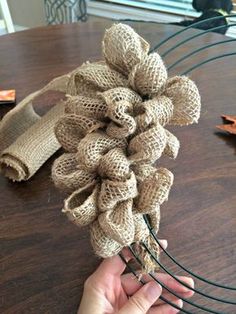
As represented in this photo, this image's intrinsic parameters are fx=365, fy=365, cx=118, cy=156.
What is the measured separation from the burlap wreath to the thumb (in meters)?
0.10

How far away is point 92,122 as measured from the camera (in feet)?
1.23

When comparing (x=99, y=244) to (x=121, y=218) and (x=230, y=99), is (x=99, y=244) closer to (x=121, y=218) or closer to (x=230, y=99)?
(x=121, y=218)

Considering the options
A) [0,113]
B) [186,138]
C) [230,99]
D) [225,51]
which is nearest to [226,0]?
[225,51]

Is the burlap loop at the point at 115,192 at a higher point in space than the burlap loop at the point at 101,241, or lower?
higher

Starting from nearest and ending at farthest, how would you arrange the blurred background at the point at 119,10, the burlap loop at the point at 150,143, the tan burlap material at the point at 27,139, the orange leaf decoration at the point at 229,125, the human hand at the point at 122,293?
the burlap loop at the point at 150,143, the human hand at the point at 122,293, the tan burlap material at the point at 27,139, the orange leaf decoration at the point at 229,125, the blurred background at the point at 119,10

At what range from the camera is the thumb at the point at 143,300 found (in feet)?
1.48

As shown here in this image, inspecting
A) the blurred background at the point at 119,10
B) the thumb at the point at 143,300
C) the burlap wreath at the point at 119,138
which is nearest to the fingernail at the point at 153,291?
the thumb at the point at 143,300

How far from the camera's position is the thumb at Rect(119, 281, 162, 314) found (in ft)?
1.48

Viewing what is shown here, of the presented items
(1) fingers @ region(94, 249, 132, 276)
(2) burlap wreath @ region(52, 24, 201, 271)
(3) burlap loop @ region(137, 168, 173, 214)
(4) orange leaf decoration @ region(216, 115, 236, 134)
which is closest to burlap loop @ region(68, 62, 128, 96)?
(2) burlap wreath @ region(52, 24, 201, 271)

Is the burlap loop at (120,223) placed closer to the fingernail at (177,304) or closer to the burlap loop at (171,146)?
the burlap loop at (171,146)

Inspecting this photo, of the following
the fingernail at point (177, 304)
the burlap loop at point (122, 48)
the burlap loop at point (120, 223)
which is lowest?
the fingernail at point (177, 304)

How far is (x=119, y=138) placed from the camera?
0.37 metres

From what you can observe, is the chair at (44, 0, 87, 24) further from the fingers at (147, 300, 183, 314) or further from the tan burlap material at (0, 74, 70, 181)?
the fingers at (147, 300, 183, 314)

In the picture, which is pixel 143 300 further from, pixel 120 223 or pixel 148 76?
pixel 148 76
